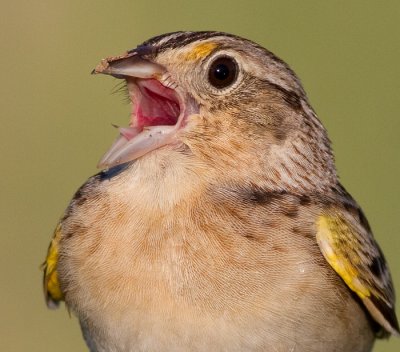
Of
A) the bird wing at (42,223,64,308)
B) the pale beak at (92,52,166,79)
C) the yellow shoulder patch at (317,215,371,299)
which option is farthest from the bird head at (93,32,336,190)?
the bird wing at (42,223,64,308)

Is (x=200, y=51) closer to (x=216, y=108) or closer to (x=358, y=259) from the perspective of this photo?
(x=216, y=108)

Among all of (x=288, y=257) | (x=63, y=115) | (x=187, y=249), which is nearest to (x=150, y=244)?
(x=187, y=249)

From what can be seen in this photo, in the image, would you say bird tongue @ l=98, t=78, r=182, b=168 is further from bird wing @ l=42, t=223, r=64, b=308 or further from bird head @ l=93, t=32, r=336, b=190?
bird wing @ l=42, t=223, r=64, b=308

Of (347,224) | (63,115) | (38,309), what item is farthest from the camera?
(63,115)

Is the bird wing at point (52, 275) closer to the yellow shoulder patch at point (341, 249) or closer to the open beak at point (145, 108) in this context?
the open beak at point (145, 108)

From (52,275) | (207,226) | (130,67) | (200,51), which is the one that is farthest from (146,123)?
(52,275)

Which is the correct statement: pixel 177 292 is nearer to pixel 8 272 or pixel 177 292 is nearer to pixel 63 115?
pixel 8 272

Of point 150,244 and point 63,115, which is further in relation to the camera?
point 63,115
